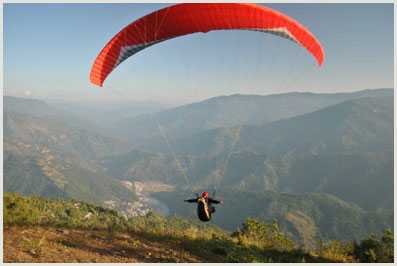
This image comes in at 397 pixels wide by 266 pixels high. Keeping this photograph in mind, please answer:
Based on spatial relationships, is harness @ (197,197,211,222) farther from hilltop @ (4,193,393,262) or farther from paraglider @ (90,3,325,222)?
hilltop @ (4,193,393,262)

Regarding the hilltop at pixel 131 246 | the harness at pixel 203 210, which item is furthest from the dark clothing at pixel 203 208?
the hilltop at pixel 131 246

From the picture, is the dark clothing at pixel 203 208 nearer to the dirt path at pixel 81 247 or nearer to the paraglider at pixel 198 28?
the paraglider at pixel 198 28

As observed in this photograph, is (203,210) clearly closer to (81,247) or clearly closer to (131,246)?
(131,246)

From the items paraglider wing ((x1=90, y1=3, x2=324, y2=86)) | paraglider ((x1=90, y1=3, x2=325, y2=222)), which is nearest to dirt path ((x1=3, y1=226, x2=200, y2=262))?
paraglider ((x1=90, y1=3, x2=325, y2=222))

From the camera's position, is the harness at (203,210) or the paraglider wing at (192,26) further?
the harness at (203,210)

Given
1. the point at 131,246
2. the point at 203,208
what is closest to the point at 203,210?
the point at 203,208
